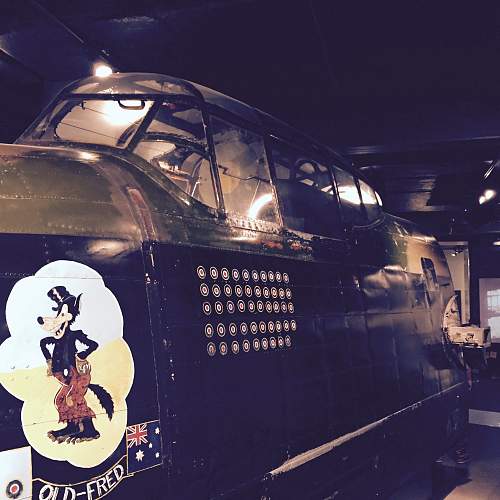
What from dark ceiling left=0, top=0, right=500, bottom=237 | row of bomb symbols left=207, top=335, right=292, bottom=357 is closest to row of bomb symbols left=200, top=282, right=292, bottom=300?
row of bomb symbols left=207, top=335, right=292, bottom=357

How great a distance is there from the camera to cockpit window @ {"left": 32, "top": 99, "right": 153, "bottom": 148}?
3855 mm

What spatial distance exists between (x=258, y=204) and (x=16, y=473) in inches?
98.2

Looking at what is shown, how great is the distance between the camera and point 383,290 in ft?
18.6

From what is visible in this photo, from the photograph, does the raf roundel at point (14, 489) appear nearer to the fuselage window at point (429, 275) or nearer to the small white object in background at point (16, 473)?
the small white object in background at point (16, 473)

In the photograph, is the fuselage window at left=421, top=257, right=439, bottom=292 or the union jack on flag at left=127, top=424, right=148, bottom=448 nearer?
the union jack on flag at left=127, top=424, right=148, bottom=448

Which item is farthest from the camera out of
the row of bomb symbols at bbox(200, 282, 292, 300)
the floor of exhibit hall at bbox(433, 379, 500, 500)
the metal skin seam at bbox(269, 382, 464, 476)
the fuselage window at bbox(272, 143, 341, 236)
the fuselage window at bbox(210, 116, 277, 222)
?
the floor of exhibit hall at bbox(433, 379, 500, 500)

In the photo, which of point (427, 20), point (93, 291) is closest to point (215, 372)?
point (93, 291)

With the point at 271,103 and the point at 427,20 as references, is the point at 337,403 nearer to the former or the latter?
the point at 427,20

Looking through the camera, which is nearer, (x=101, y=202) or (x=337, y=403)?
(x=101, y=202)

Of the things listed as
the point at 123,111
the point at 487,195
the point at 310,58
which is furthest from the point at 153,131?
the point at 487,195

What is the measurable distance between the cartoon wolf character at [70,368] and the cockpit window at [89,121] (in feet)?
5.69

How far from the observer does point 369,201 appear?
20.2ft

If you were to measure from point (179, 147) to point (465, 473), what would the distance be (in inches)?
267

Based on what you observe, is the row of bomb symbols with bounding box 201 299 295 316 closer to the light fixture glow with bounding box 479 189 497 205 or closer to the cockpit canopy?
the cockpit canopy
